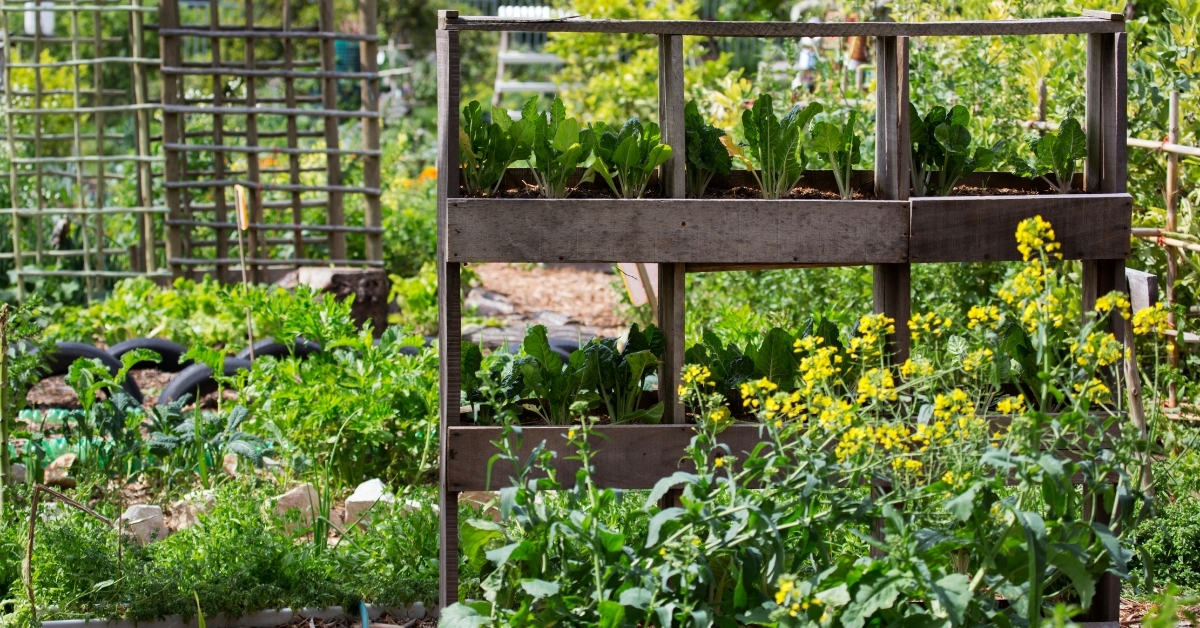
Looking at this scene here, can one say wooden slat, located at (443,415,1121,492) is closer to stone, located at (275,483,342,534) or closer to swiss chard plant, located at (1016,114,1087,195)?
swiss chard plant, located at (1016,114,1087,195)

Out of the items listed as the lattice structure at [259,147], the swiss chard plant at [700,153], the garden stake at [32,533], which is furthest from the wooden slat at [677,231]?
the lattice structure at [259,147]

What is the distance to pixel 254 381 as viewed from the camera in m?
4.46

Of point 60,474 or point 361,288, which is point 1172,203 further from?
point 361,288

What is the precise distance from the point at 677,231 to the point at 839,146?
0.53 m

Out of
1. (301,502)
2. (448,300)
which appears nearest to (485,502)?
(301,502)

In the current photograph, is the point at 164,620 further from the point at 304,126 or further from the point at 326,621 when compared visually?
the point at 304,126

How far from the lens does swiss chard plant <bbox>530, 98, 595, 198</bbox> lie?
2.87 metres

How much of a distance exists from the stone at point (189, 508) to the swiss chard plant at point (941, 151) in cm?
260

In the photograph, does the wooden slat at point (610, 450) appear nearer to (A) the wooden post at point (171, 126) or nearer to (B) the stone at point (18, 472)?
(B) the stone at point (18, 472)

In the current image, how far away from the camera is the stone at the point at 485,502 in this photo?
3.38 m

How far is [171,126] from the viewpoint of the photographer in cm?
873

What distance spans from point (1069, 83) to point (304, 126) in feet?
40.0

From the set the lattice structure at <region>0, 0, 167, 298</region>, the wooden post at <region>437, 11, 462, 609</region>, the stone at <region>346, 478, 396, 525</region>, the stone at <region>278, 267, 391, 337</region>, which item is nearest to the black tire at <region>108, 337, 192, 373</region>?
the stone at <region>278, 267, 391, 337</region>

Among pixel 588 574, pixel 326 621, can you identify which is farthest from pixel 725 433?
pixel 326 621
